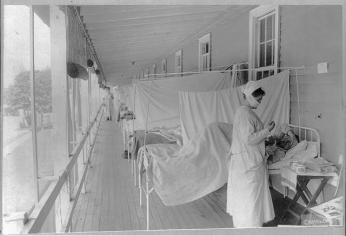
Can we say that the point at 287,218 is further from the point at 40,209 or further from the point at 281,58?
the point at 40,209

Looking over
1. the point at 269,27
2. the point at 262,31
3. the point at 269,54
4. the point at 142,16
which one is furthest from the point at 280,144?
the point at 142,16

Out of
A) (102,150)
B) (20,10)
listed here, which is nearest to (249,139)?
(20,10)

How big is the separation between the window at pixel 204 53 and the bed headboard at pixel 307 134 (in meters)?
3.27

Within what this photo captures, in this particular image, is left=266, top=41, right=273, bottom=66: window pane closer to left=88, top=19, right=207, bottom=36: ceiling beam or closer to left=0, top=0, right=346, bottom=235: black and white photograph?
left=0, top=0, right=346, bottom=235: black and white photograph

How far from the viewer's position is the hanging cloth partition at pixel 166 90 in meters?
5.00

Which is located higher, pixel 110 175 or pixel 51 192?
pixel 51 192

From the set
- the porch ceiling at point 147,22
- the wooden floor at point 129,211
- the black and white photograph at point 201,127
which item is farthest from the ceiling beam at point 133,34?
the wooden floor at point 129,211

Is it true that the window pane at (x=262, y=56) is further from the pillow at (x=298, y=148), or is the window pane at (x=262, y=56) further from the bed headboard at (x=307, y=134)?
the pillow at (x=298, y=148)

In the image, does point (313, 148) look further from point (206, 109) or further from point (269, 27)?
point (269, 27)

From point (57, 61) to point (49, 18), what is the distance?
0.54 m

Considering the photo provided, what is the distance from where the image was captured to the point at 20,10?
107 inches

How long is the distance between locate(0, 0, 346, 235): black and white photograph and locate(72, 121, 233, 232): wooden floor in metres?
0.02

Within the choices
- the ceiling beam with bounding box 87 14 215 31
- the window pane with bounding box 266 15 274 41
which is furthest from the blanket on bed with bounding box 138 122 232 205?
Answer: the ceiling beam with bounding box 87 14 215 31

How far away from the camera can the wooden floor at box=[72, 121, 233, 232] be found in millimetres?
3967
